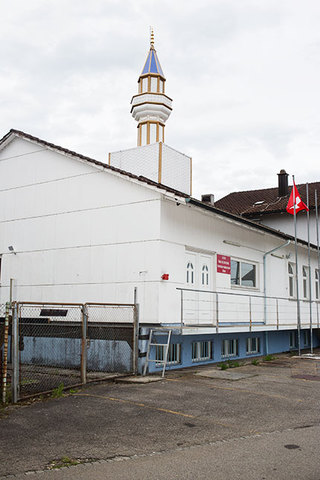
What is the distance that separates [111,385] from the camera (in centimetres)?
1073

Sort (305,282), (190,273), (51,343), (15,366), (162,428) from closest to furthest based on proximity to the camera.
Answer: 1. (162,428)
2. (15,366)
3. (51,343)
4. (190,273)
5. (305,282)

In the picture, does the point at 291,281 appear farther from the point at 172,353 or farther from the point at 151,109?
the point at 151,109

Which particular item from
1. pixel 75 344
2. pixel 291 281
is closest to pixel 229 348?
pixel 291 281

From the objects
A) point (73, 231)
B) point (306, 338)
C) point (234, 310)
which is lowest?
point (306, 338)

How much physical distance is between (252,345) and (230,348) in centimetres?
185

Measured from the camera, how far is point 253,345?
18.0 m

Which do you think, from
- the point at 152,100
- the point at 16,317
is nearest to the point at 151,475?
the point at 16,317

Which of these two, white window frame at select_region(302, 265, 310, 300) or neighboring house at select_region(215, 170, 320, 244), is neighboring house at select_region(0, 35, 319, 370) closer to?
white window frame at select_region(302, 265, 310, 300)

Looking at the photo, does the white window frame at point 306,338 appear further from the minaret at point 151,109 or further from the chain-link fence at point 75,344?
the chain-link fence at point 75,344

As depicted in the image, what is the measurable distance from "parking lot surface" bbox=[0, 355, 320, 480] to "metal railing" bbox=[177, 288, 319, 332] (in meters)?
2.83

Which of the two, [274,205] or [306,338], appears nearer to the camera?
[306,338]

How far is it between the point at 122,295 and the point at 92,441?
6716 millimetres

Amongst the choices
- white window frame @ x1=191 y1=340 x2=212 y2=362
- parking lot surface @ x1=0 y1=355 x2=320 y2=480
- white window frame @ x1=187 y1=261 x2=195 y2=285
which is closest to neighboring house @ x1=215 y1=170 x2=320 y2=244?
white window frame @ x1=191 y1=340 x2=212 y2=362

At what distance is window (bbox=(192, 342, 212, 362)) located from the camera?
1452cm
